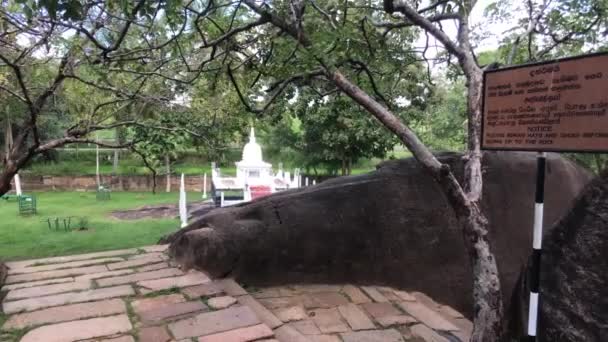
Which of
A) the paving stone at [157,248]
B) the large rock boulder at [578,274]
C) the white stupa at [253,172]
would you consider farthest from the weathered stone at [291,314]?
the white stupa at [253,172]

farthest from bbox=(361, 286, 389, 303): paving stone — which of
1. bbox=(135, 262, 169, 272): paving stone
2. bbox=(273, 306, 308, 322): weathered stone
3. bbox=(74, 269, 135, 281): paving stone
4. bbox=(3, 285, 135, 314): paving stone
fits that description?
bbox=(74, 269, 135, 281): paving stone

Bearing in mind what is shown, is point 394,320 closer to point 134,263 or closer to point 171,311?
point 171,311

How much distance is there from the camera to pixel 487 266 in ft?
9.64

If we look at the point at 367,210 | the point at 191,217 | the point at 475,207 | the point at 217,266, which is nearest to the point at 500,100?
the point at 475,207

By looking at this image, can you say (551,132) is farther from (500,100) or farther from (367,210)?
(367,210)

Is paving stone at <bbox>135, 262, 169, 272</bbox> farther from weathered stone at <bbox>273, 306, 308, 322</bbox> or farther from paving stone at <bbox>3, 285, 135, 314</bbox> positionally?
weathered stone at <bbox>273, 306, 308, 322</bbox>

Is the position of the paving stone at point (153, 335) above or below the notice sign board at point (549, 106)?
below

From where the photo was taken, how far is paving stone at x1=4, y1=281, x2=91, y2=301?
3.71 metres

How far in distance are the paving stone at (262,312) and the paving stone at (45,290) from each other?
1.51 m

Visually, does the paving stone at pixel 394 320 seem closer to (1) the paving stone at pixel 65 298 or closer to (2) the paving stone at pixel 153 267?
(1) the paving stone at pixel 65 298

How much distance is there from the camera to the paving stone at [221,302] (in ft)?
11.4

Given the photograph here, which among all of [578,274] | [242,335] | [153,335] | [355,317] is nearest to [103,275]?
[153,335]

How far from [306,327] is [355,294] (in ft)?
3.17

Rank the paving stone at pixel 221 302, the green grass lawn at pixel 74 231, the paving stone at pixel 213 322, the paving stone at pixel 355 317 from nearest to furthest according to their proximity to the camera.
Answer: the paving stone at pixel 213 322, the paving stone at pixel 221 302, the paving stone at pixel 355 317, the green grass lawn at pixel 74 231
